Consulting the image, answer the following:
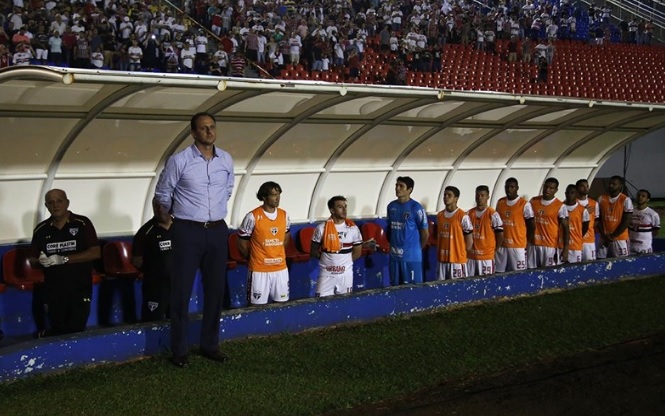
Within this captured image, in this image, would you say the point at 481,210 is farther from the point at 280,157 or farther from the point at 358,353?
the point at 358,353

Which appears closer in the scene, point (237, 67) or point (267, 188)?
point (267, 188)

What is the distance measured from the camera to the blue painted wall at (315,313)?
5.34 meters

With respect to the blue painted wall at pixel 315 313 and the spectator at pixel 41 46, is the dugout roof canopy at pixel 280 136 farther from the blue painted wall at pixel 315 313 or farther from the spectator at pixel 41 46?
the spectator at pixel 41 46

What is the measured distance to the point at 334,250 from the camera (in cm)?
789

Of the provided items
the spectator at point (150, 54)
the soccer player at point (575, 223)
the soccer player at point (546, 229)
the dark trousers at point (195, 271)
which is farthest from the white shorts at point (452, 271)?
the spectator at point (150, 54)

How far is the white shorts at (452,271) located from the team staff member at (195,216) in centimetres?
400

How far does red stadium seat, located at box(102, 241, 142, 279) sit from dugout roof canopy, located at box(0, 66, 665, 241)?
0.31 metres

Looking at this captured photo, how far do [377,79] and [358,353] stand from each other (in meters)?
15.5

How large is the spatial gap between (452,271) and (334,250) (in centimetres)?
173

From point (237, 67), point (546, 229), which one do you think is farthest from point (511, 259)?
point (237, 67)

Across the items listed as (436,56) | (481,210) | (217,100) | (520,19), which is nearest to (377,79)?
(436,56)

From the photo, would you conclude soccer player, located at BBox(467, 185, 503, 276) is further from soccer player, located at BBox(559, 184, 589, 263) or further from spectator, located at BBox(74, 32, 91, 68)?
spectator, located at BBox(74, 32, 91, 68)

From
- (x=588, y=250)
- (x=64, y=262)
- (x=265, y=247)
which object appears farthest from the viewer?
(x=588, y=250)

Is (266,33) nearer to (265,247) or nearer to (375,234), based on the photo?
(375,234)
